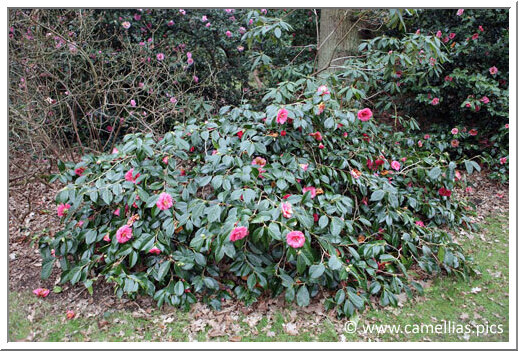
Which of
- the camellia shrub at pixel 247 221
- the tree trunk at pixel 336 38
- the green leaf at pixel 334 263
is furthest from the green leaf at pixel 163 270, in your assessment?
the tree trunk at pixel 336 38

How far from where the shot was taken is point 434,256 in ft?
7.66

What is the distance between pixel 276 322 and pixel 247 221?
638 mm

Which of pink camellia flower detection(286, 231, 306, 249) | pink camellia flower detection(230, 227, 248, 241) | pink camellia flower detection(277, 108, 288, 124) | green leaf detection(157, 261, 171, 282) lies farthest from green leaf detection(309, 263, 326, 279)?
pink camellia flower detection(277, 108, 288, 124)

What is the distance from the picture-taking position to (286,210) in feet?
6.10

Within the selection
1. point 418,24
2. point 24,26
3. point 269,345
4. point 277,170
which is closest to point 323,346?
point 269,345

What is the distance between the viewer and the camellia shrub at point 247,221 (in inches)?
77.3

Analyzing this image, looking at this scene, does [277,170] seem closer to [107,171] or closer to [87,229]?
[107,171]

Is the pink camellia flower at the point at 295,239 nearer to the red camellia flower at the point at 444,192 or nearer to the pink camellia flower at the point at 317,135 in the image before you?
the pink camellia flower at the point at 317,135

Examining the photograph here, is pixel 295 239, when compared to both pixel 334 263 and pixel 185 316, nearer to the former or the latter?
pixel 334 263

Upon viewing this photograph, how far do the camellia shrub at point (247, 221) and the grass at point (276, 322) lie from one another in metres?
0.11

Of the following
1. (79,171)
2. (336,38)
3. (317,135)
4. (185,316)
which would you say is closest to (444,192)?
(317,135)

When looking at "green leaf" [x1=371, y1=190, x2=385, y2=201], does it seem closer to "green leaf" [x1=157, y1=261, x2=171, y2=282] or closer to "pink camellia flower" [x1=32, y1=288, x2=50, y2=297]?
"green leaf" [x1=157, y1=261, x2=171, y2=282]

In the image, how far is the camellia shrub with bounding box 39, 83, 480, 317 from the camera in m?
1.96

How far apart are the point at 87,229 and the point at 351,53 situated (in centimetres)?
303
